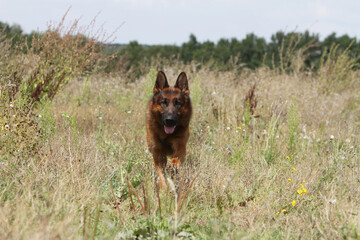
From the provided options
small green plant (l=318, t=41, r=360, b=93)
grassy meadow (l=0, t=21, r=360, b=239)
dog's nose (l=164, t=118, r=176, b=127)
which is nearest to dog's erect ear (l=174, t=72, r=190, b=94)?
→ dog's nose (l=164, t=118, r=176, b=127)

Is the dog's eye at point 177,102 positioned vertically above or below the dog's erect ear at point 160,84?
below

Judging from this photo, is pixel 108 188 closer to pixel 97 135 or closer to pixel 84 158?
pixel 84 158

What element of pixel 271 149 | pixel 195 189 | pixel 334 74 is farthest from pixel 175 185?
pixel 334 74

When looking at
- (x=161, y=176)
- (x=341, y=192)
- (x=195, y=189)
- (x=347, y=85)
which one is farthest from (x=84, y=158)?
(x=347, y=85)

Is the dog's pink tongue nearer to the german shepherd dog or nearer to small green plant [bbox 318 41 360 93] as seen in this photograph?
the german shepherd dog

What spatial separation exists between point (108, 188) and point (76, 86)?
6.26 metres

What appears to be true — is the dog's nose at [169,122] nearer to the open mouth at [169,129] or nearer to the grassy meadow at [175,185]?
the open mouth at [169,129]

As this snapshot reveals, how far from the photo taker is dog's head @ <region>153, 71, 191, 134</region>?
406 cm

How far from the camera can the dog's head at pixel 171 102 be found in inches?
160

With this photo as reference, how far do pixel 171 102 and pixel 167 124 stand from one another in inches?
11.6

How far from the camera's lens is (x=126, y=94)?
8.50 metres

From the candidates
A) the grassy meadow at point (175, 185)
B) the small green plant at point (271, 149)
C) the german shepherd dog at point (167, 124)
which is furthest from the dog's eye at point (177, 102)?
the small green plant at point (271, 149)

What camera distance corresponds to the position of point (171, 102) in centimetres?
416

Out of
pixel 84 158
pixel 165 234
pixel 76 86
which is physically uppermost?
pixel 76 86
